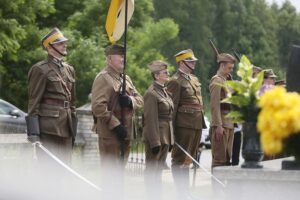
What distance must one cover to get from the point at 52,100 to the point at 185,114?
248cm

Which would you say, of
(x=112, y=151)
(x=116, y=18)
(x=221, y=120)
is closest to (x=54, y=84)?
(x=112, y=151)

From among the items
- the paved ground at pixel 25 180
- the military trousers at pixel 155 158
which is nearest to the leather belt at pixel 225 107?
the paved ground at pixel 25 180

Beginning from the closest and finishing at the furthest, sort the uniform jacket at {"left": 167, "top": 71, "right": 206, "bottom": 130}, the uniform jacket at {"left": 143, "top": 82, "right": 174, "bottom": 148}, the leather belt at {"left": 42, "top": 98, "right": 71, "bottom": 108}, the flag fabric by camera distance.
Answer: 1. the leather belt at {"left": 42, "top": 98, "right": 71, "bottom": 108}
2. the uniform jacket at {"left": 143, "top": 82, "right": 174, "bottom": 148}
3. the flag fabric
4. the uniform jacket at {"left": 167, "top": 71, "right": 206, "bottom": 130}

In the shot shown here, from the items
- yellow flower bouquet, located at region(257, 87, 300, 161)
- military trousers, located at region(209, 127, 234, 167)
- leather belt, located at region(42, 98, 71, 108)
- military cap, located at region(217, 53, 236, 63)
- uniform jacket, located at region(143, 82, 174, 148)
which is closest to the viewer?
yellow flower bouquet, located at region(257, 87, 300, 161)

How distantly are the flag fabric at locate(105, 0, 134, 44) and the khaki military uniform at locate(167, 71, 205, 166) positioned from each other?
50.0 inches

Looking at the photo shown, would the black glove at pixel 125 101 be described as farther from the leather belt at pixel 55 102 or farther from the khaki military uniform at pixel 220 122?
the khaki military uniform at pixel 220 122

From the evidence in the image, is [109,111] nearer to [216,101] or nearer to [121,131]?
[121,131]

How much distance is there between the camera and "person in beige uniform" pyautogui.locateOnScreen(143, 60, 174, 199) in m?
10.6

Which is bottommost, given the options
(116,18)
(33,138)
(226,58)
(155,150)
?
(155,150)

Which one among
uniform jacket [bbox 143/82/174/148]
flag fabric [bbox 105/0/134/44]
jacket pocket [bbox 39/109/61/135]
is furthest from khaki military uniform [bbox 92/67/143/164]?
flag fabric [bbox 105/0/134/44]

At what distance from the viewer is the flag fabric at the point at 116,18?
10781mm

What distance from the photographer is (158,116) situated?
1090 centimetres

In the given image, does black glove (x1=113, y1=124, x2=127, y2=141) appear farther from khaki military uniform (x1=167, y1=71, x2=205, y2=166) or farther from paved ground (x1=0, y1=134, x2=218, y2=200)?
khaki military uniform (x1=167, y1=71, x2=205, y2=166)

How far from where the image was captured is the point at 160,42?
31422mm
